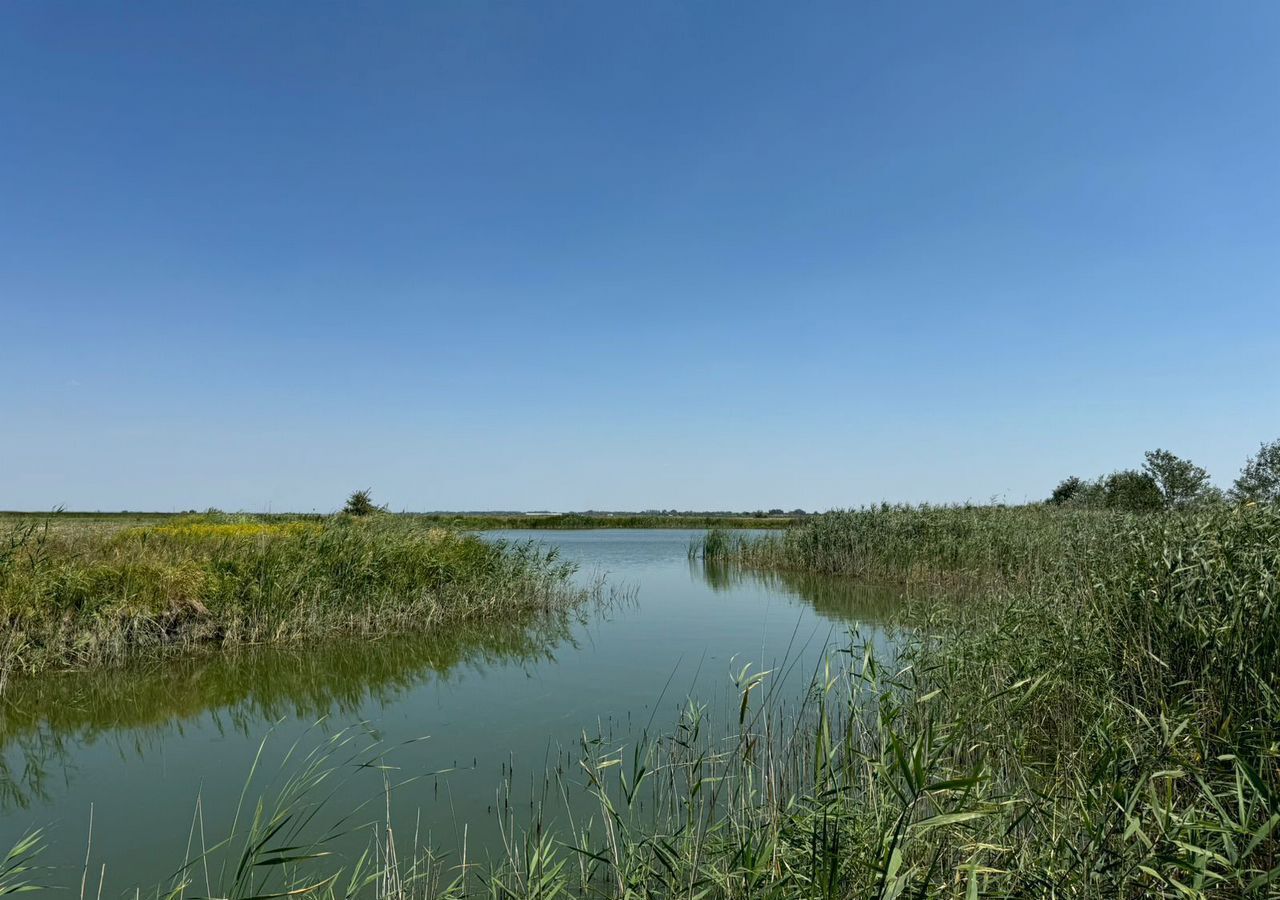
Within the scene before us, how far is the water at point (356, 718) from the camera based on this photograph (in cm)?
475

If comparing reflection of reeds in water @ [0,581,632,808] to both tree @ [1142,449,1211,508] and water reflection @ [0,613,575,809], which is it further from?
tree @ [1142,449,1211,508]

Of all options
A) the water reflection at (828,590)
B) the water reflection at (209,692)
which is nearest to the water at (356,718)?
the water reflection at (209,692)

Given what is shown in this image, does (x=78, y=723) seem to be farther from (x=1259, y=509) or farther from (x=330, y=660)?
(x=1259, y=509)

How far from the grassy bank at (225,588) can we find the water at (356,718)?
64 centimetres

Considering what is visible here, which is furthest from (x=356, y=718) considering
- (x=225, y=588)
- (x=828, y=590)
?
(x=828, y=590)

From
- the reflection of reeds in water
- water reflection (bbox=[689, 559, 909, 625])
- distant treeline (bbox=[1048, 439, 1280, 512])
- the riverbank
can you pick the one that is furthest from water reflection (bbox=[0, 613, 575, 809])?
distant treeline (bbox=[1048, 439, 1280, 512])

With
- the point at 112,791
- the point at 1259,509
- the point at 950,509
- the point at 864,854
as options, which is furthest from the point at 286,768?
the point at 950,509

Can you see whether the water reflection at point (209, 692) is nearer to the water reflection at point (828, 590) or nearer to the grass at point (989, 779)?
the grass at point (989, 779)

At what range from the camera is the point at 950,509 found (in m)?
20.7

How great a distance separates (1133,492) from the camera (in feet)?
75.6

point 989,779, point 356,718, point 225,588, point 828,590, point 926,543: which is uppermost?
point 926,543

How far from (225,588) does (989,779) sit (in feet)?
35.5

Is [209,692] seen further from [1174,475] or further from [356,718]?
[1174,475]

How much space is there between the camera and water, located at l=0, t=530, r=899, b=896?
475cm
